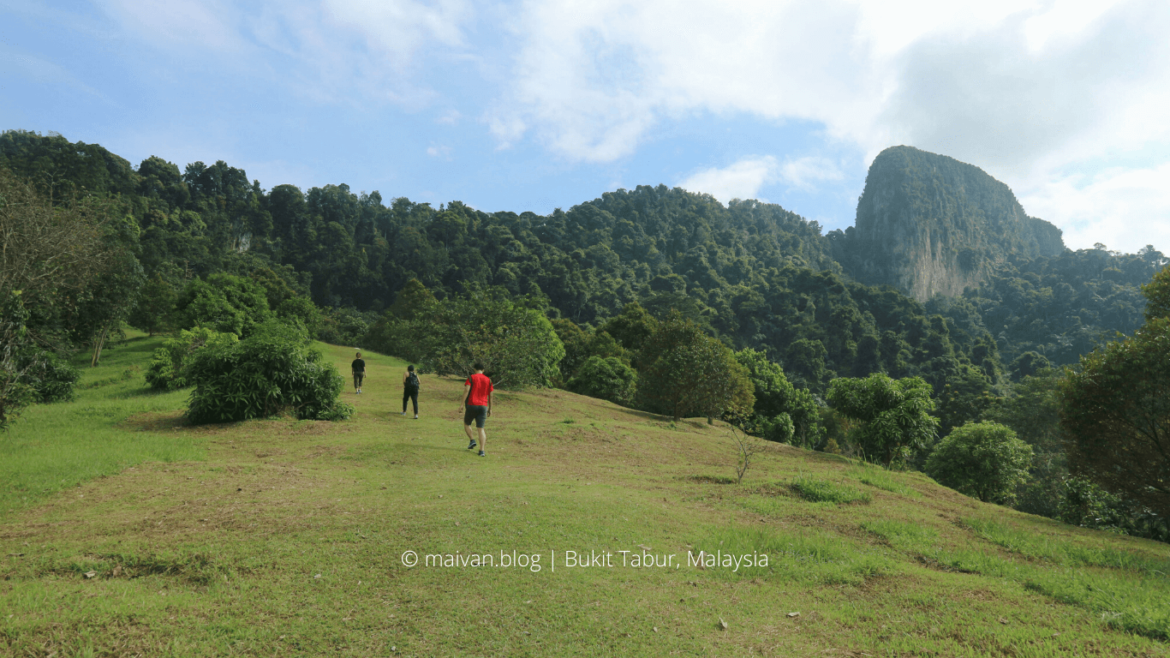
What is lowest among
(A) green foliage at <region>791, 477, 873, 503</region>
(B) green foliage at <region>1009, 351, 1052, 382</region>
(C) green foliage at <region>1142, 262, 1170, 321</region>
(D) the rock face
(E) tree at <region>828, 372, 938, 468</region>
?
(A) green foliage at <region>791, 477, 873, 503</region>

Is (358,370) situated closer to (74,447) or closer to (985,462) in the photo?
(74,447)

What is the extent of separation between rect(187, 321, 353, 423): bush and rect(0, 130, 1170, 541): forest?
298 centimetres

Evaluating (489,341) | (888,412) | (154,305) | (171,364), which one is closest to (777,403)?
(888,412)

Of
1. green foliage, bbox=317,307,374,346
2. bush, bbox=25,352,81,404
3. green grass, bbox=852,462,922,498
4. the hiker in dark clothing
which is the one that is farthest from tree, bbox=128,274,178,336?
green grass, bbox=852,462,922,498

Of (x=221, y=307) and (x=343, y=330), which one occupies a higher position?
(x=221, y=307)

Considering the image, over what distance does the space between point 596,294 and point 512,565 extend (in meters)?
90.2

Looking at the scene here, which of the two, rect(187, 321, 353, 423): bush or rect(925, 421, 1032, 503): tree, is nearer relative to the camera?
rect(187, 321, 353, 423): bush

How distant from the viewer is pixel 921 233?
563ft

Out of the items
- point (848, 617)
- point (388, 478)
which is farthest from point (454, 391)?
point (848, 617)

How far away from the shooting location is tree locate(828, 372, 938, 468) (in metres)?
18.7

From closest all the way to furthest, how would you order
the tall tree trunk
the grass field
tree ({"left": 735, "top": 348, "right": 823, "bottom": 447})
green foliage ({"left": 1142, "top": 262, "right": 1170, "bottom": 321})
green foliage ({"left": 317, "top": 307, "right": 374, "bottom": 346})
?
1. the grass field
2. green foliage ({"left": 1142, "top": 262, "right": 1170, "bottom": 321})
3. the tall tree trunk
4. tree ({"left": 735, "top": 348, "right": 823, "bottom": 447})
5. green foliage ({"left": 317, "top": 307, "right": 374, "bottom": 346})

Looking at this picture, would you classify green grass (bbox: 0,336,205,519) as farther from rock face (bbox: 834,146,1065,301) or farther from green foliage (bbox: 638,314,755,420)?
rock face (bbox: 834,146,1065,301)

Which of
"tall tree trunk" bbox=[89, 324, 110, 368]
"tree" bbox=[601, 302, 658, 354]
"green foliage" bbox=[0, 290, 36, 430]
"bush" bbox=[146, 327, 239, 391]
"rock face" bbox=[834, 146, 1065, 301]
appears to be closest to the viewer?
"green foliage" bbox=[0, 290, 36, 430]

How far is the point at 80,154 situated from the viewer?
7269 centimetres
